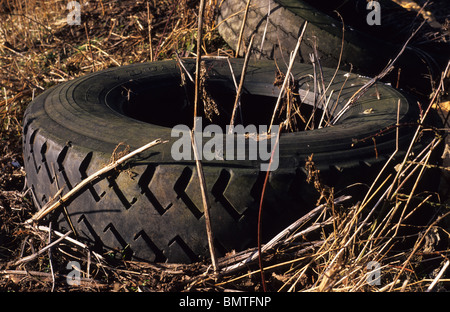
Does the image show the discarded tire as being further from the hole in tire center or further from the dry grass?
the hole in tire center

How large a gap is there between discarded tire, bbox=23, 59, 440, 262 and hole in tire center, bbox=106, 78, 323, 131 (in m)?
0.32

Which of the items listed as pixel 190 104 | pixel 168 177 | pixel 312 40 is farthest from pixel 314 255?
pixel 312 40

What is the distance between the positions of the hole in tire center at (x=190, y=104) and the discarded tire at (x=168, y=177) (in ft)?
1.06

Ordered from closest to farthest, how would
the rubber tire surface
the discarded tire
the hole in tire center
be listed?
the discarded tire, the hole in tire center, the rubber tire surface

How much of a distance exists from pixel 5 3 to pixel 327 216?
4.60 metres

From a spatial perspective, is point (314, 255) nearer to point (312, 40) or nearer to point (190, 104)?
point (190, 104)

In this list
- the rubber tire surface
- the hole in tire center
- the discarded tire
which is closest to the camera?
the discarded tire

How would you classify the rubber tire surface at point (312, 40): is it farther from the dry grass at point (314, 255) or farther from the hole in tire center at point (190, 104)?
the dry grass at point (314, 255)

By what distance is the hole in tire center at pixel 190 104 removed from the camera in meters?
2.51

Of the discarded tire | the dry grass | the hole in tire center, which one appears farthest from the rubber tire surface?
the discarded tire

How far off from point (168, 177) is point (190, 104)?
1.02 metres

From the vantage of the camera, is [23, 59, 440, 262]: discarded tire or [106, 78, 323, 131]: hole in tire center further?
[106, 78, 323, 131]: hole in tire center

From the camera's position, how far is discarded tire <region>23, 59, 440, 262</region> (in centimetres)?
165

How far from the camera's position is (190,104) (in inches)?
103
